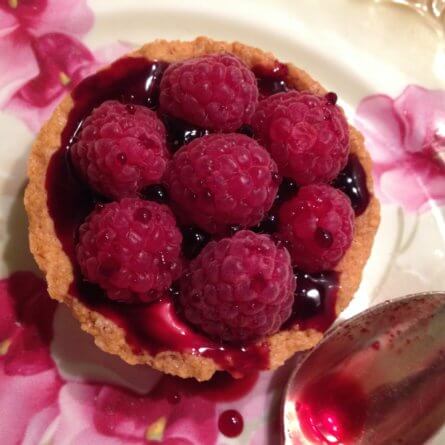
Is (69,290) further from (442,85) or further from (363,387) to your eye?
(442,85)

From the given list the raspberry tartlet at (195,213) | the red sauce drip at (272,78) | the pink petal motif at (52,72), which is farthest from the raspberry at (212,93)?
the pink petal motif at (52,72)

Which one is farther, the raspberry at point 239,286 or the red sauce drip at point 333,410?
the red sauce drip at point 333,410

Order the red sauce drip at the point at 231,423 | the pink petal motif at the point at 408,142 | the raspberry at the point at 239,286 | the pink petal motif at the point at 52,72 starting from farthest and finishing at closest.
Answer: the pink petal motif at the point at 408,142
the pink petal motif at the point at 52,72
the red sauce drip at the point at 231,423
the raspberry at the point at 239,286

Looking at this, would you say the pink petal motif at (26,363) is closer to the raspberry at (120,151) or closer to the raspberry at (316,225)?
the raspberry at (120,151)

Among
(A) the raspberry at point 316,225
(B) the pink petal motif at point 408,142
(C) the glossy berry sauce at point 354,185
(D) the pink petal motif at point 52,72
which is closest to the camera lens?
(A) the raspberry at point 316,225

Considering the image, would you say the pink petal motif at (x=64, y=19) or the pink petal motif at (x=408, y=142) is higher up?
the pink petal motif at (x=408, y=142)

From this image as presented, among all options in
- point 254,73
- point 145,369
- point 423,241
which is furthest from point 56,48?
point 423,241

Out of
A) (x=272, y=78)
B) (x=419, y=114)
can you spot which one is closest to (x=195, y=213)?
(x=272, y=78)
